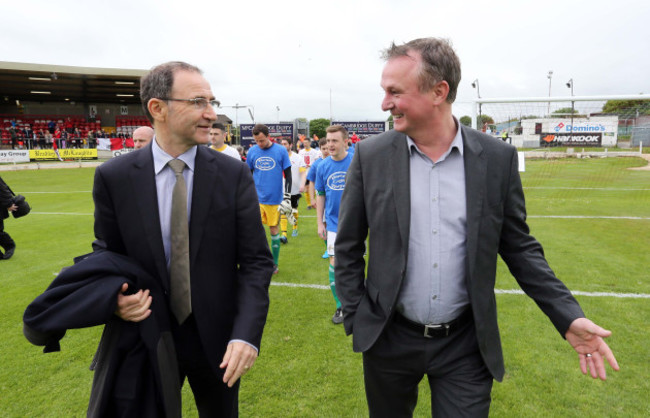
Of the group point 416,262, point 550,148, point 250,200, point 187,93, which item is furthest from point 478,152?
point 550,148

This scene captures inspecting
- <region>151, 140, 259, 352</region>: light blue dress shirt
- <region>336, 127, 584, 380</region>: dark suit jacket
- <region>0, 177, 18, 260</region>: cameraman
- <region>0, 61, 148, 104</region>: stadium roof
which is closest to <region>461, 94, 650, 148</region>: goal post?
<region>336, 127, 584, 380</region>: dark suit jacket

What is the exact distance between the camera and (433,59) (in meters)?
1.79

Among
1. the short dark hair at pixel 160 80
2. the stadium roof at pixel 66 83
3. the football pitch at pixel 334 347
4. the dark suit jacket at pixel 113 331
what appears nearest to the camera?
the dark suit jacket at pixel 113 331

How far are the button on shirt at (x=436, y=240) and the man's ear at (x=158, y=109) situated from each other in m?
1.19

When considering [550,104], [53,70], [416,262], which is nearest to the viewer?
[416,262]

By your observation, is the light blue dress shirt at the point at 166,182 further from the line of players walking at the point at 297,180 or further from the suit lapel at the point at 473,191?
the line of players walking at the point at 297,180

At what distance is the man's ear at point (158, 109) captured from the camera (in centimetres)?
186

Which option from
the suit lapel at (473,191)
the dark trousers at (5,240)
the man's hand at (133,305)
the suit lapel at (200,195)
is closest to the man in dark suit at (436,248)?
the suit lapel at (473,191)

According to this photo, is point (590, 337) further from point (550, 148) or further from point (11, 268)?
point (550, 148)

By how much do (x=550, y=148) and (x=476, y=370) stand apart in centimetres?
1081

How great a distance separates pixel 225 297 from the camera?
1947 millimetres

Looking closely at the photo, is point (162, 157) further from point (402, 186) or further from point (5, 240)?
point (5, 240)

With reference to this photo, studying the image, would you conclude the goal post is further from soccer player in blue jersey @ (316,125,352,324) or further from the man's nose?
the man's nose

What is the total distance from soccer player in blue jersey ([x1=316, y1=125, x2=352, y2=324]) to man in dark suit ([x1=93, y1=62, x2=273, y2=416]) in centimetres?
308
